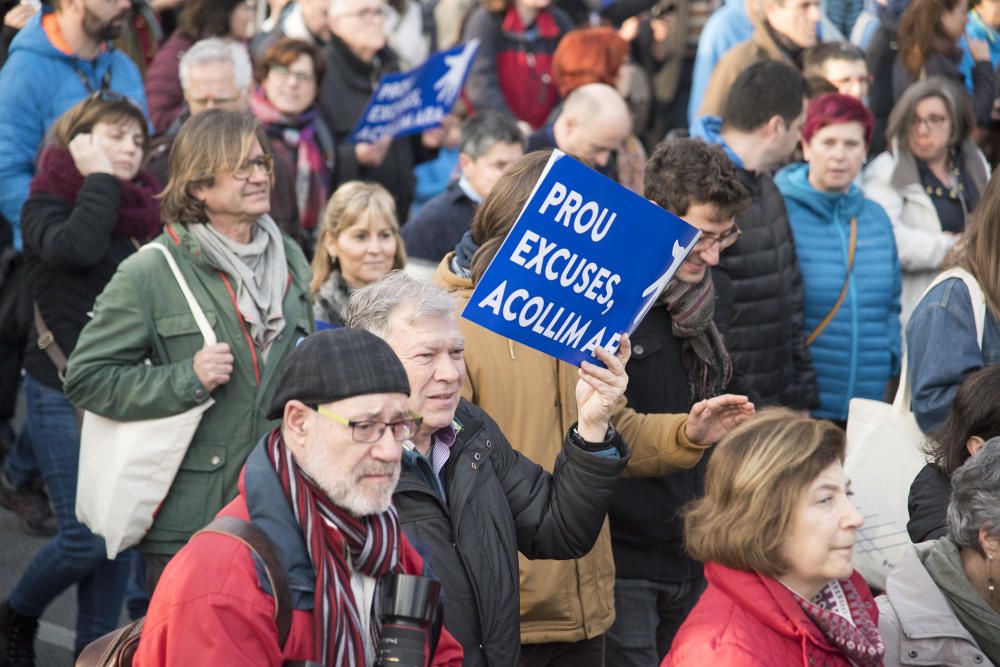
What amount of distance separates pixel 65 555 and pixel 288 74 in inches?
127

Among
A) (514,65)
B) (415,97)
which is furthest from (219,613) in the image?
(514,65)

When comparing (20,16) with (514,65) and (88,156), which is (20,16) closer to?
(88,156)

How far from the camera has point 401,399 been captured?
10.4 ft

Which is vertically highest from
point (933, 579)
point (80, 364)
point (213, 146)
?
point (213, 146)

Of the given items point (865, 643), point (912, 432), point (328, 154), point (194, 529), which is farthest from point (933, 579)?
A: point (328, 154)

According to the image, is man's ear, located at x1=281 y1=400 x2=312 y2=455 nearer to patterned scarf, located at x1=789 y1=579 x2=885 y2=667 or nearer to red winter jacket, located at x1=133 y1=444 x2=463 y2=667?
red winter jacket, located at x1=133 y1=444 x2=463 y2=667

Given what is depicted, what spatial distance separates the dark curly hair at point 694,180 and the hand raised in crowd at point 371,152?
149 inches

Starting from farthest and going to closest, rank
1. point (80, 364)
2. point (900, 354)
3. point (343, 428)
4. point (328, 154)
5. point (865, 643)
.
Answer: point (328, 154), point (900, 354), point (80, 364), point (865, 643), point (343, 428)

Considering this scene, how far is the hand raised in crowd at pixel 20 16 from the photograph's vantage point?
25.9 ft

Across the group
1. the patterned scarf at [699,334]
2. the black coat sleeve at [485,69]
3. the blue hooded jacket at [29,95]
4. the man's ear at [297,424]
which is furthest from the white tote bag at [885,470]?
the black coat sleeve at [485,69]

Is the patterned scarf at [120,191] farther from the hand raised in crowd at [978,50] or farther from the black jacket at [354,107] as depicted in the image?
the hand raised in crowd at [978,50]

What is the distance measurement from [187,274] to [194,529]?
87 centimetres

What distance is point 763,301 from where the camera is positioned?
20.0 ft

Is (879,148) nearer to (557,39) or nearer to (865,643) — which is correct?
(557,39)
